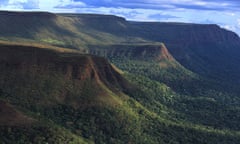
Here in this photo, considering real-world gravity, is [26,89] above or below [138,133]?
above

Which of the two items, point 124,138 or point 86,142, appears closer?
point 86,142

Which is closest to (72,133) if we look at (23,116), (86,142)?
(86,142)

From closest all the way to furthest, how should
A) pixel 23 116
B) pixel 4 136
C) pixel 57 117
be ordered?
pixel 4 136, pixel 23 116, pixel 57 117

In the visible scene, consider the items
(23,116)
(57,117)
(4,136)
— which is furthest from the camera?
(57,117)

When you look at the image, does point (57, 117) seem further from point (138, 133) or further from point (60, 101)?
point (138, 133)

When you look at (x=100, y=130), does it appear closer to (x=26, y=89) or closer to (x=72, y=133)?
(x=72, y=133)

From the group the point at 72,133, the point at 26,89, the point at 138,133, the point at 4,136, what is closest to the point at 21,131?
the point at 4,136

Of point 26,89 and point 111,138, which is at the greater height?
point 26,89

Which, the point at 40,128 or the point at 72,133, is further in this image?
the point at 72,133
